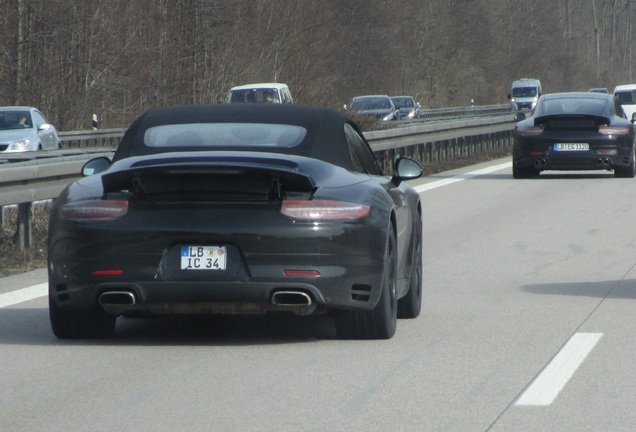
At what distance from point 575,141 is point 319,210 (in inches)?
674

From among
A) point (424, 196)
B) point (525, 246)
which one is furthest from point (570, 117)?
point (525, 246)

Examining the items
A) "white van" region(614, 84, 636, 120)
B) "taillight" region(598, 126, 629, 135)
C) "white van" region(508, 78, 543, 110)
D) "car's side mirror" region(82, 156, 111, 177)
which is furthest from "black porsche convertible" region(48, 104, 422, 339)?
"white van" region(508, 78, 543, 110)

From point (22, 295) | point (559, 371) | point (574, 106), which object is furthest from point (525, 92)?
point (559, 371)

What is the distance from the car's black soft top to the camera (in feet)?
28.2

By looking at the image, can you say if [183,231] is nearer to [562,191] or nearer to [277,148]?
[277,148]

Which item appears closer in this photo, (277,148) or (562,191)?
(277,148)

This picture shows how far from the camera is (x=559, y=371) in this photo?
746cm

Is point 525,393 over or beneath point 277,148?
beneath

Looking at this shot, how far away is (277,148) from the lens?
8555 millimetres

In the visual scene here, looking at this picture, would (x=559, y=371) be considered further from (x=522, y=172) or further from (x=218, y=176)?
(x=522, y=172)

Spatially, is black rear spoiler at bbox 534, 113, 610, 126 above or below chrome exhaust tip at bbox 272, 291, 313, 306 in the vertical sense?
below

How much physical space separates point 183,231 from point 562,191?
1532 cm

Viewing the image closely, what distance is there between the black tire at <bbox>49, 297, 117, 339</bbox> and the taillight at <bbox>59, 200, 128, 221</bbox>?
521 mm

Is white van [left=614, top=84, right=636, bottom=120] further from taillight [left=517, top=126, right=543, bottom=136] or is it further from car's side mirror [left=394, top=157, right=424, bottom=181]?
car's side mirror [left=394, top=157, right=424, bottom=181]
